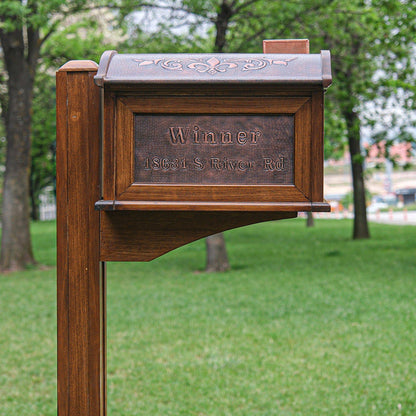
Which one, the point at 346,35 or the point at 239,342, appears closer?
the point at 239,342

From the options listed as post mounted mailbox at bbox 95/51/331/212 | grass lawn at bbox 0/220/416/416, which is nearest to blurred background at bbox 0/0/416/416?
grass lawn at bbox 0/220/416/416

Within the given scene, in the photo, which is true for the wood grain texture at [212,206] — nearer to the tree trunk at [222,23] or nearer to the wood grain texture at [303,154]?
the wood grain texture at [303,154]

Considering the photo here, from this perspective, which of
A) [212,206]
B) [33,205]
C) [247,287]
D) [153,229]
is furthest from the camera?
[33,205]

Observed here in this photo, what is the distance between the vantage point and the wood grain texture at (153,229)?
2.00 meters

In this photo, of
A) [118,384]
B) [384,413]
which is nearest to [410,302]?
[384,413]

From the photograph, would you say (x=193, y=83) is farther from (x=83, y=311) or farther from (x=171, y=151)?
(x=83, y=311)

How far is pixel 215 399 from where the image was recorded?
14.0 ft

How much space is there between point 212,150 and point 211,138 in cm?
4

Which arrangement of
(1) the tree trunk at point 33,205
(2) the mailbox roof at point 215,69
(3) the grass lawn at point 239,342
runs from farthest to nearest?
1. (1) the tree trunk at point 33,205
2. (3) the grass lawn at point 239,342
3. (2) the mailbox roof at point 215,69

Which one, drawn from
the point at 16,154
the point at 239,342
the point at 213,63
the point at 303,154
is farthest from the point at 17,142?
the point at 303,154

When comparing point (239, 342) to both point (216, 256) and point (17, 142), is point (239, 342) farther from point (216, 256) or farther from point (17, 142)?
point (17, 142)

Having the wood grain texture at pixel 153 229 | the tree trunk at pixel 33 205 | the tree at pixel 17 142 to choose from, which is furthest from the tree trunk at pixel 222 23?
the tree trunk at pixel 33 205

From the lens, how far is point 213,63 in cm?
191

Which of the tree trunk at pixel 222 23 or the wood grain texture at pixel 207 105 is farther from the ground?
the tree trunk at pixel 222 23
